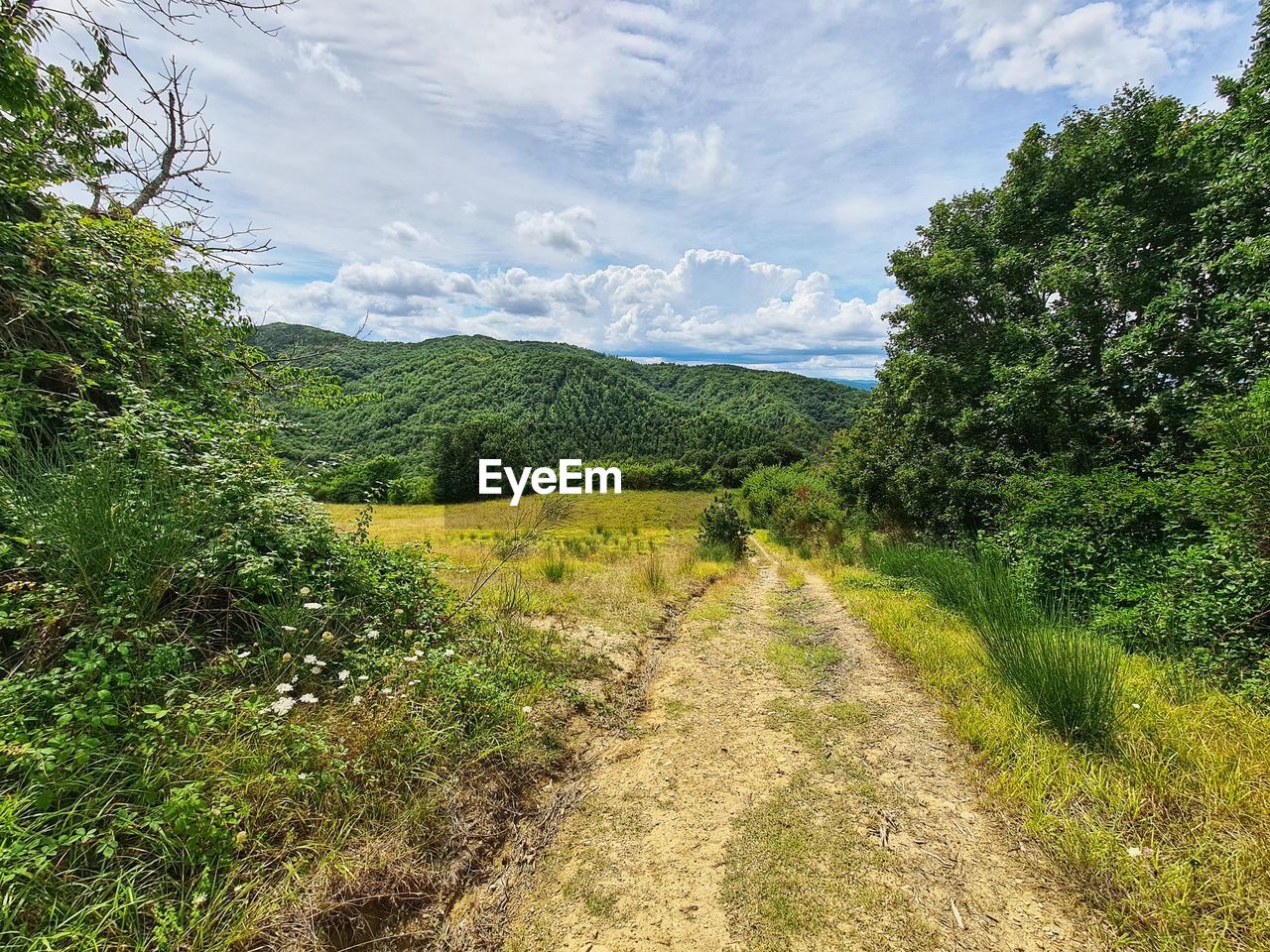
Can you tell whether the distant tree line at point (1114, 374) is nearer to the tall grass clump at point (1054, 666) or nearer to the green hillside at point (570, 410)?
the tall grass clump at point (1054, 666)

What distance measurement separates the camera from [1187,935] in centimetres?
210

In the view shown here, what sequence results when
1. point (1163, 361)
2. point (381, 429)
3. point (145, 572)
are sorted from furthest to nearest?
point (381, 429)
point (1163, 361)
point (145, 572)

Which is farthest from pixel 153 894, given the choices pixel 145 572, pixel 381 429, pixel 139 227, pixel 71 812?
pixel 381 429

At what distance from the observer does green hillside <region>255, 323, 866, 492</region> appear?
5881 cm

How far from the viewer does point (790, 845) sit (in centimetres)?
290

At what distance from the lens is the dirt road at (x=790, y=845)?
2.34 meters

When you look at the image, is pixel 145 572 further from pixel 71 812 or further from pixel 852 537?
pixel 852 537

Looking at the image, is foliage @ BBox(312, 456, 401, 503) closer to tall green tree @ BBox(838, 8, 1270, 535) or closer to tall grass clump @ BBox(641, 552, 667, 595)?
tall grass clump @ BBox(641, 552, 667, 595)

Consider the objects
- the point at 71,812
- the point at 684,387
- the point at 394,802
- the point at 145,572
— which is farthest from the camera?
the point at 684,387

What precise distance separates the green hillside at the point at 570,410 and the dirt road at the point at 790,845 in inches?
1585

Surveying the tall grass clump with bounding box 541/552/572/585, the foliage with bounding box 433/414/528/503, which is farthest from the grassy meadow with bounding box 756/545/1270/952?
the foliage with bounding box 433/414/528/503

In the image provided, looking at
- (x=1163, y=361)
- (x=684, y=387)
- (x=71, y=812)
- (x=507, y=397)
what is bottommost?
(x=71, y=812)

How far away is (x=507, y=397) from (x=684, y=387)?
226 ft

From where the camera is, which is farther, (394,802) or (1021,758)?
(1021,758)
